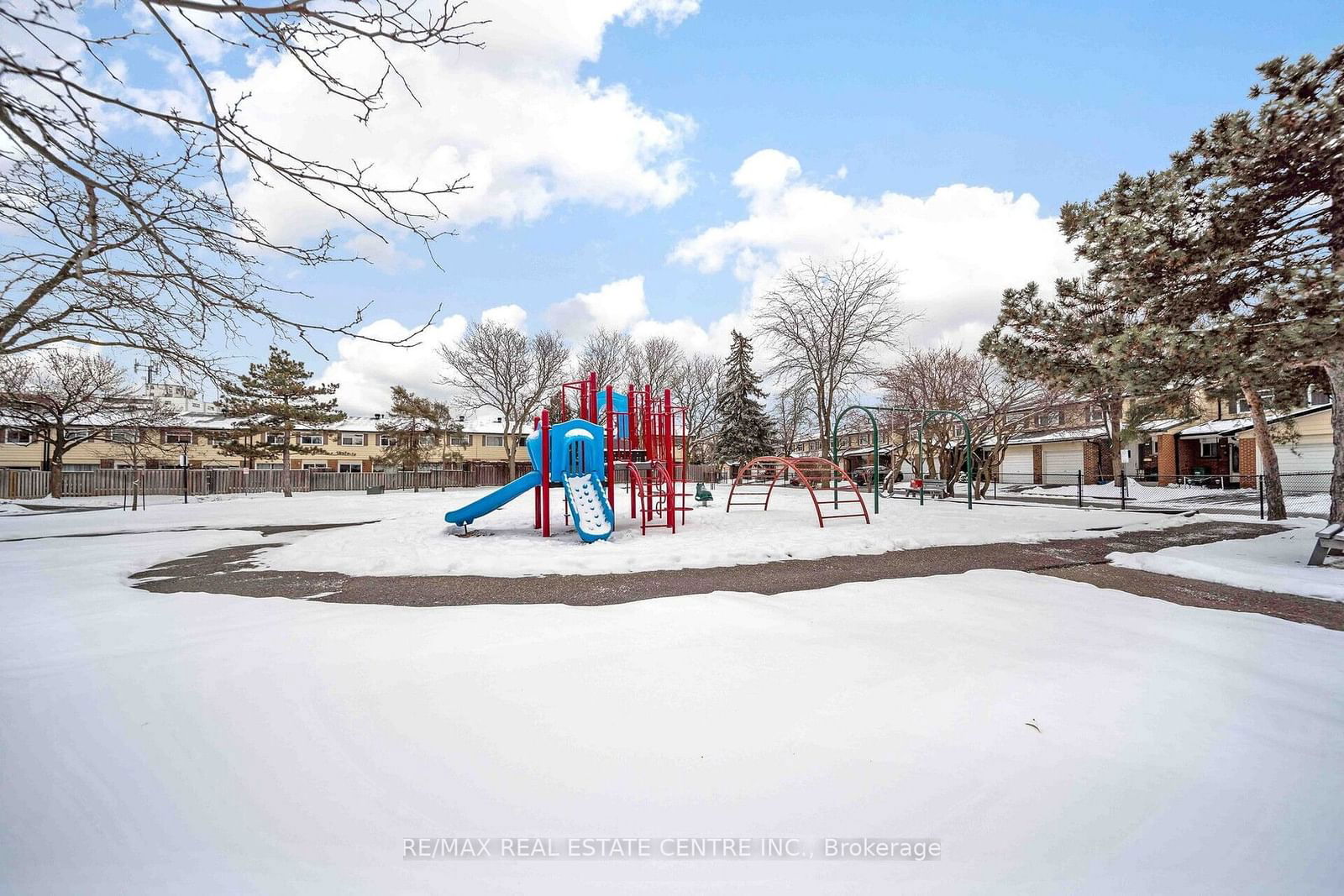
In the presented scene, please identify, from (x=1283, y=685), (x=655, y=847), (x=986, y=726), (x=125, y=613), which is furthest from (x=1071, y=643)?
(x=125, y=613)

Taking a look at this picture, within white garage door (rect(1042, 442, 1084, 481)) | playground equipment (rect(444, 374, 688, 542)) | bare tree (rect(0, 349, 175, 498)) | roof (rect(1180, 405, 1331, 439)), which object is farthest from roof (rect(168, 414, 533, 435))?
roof (rect(1180, 405, 1331, 439))

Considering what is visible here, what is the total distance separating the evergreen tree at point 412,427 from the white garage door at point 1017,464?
3455 cm

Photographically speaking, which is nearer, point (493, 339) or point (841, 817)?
point (841, 817)

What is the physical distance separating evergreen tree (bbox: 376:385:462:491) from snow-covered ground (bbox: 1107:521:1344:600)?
1328 inches

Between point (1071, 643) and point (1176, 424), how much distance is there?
101 ft

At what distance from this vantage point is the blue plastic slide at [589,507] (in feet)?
30.5

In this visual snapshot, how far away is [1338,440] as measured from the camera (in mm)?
8766

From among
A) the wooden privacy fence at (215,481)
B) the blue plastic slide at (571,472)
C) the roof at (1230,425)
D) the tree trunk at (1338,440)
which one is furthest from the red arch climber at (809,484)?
the roof at (1230,425)

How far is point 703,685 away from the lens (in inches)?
118

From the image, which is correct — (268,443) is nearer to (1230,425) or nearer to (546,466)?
(546,466)

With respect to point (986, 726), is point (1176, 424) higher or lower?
higher

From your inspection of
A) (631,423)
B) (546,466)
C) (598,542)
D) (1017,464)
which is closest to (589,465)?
(546,466)

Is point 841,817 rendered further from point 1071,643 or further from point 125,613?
point 125,613

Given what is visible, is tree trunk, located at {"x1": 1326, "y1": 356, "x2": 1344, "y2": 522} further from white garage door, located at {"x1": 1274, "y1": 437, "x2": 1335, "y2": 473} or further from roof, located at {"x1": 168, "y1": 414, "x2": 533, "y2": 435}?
roof, located at {"x1": 168, "y1": 414, "x2": 533, "y2": 435}
